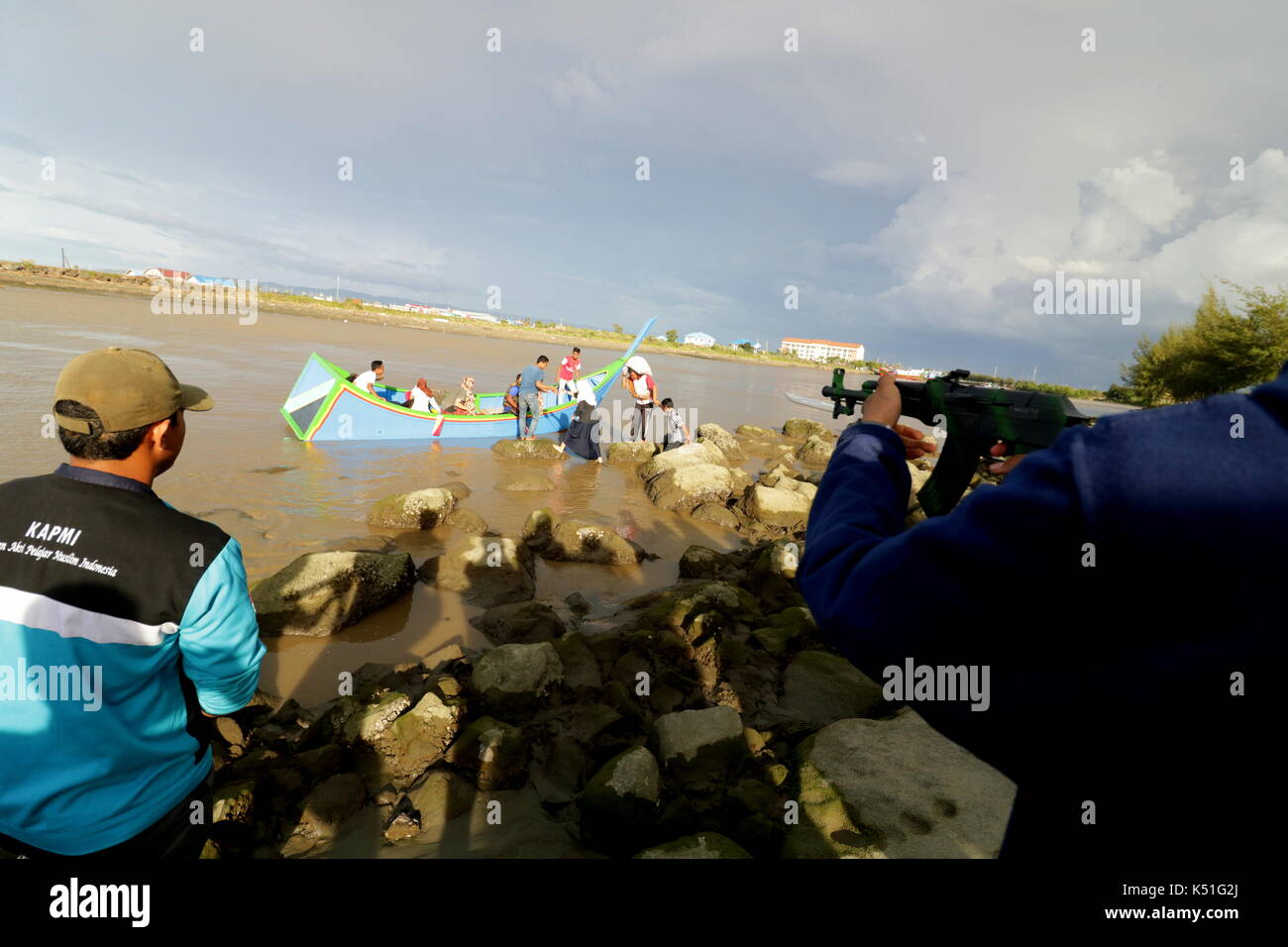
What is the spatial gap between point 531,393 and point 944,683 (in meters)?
14.7

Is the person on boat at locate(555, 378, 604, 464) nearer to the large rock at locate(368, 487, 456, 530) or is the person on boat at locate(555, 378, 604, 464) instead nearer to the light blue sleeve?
the large rock at locate(368, 487, 456, 530)

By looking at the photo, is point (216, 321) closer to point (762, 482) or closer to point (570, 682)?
point (762, 482)

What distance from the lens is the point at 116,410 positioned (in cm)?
201

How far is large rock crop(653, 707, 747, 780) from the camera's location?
12.9 ft

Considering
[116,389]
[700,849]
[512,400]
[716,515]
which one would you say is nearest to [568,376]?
[512,400]

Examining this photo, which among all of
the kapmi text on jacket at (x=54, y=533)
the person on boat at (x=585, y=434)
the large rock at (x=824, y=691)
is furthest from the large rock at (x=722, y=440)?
the kapmi text on jacket at (x=54, y=533)

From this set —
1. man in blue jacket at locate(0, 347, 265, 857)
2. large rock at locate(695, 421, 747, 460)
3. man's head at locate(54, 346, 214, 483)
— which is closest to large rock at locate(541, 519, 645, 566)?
Result: man in blue jacket at locate(0, 347, 265, 857)

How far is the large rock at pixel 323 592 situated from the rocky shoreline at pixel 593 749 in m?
0.02

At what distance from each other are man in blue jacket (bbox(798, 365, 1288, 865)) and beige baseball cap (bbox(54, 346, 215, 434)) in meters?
2.37

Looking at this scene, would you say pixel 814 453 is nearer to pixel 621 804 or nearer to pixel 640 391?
pixel 640 391

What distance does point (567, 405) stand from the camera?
16.8 metres

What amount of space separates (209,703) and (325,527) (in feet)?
22.1
